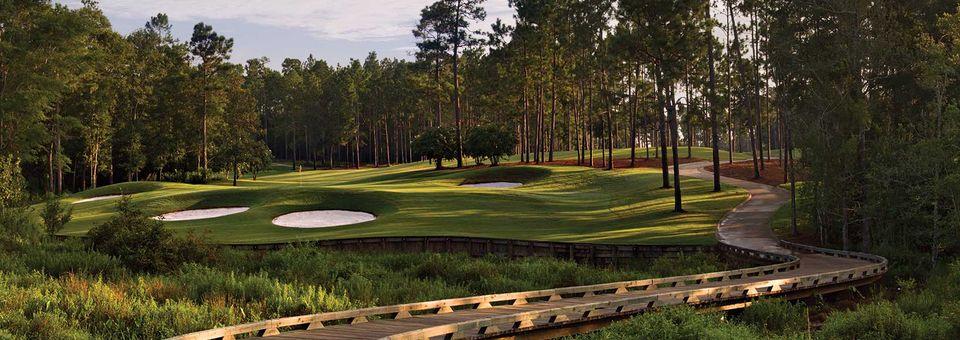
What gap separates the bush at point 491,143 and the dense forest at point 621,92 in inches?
122

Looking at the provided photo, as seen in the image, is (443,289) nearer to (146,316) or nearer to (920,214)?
(146,316)

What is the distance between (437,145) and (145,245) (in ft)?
178

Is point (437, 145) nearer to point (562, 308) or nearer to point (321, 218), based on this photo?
point (321, 218)

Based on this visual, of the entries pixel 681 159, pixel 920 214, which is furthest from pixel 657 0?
pixel 681 159

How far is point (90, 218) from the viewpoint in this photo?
48000mm

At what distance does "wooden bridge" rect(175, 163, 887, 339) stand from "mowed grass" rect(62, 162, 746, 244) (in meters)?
9.09

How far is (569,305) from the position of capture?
16.9 metres

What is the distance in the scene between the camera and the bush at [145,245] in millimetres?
27344

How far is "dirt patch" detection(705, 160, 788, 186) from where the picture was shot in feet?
202

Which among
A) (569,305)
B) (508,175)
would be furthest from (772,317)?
(508,175)

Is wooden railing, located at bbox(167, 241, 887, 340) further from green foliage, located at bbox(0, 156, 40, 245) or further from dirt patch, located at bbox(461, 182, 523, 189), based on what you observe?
dirt patch, located at bbox(461, 182, 523, 189)

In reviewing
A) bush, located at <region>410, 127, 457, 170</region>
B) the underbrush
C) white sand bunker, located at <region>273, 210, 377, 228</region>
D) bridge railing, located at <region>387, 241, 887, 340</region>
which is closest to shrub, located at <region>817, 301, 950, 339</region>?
bridge railing, located at <region>387, 241, 887, 340</region>

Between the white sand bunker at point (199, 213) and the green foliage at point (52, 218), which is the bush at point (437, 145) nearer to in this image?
the white sand bunker at point (199, 213)

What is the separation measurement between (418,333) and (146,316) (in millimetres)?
6887
